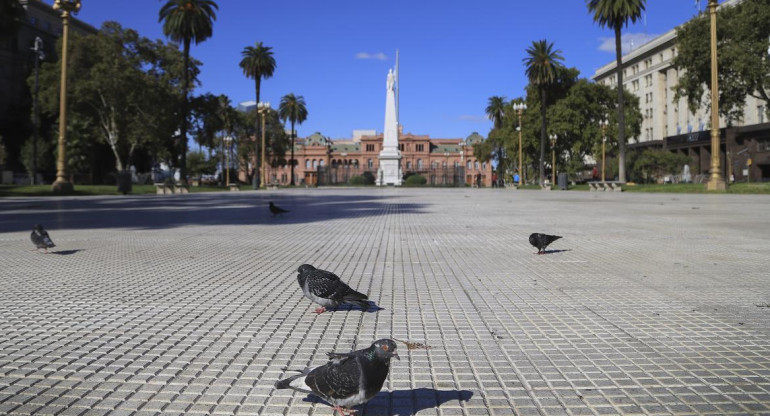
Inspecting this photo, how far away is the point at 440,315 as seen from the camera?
4250 millimetres

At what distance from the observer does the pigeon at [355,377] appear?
227 centimetres

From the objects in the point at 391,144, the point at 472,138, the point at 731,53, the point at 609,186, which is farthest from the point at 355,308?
the point at 472,138

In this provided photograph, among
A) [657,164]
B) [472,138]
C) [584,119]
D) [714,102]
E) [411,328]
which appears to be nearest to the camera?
[411,328]

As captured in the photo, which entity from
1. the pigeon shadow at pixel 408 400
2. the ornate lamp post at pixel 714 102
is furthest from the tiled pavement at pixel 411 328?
the ornate lamp post at pixel 714 102

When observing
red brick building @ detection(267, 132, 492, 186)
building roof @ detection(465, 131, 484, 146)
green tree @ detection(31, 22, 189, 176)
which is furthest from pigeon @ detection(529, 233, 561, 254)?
building roof @ detection(465, 131, 484, 146)

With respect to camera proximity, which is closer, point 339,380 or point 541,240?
point 339,380

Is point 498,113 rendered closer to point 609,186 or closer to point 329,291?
point 609,186

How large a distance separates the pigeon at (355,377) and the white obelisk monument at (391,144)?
2482 inches

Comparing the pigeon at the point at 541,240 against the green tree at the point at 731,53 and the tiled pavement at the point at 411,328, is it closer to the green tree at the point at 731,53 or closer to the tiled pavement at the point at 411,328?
the tiled pavement at the point at 411,328

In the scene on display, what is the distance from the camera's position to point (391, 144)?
6569cm

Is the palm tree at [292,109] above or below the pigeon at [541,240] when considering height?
above

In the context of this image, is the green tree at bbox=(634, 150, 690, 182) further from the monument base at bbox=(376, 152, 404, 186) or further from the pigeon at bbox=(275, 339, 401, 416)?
the pigeon at bbox=(275, 339, 401, 416)

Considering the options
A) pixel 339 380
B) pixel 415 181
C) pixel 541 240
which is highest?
pixel 415 181

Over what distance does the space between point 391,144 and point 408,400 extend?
2505 inches
